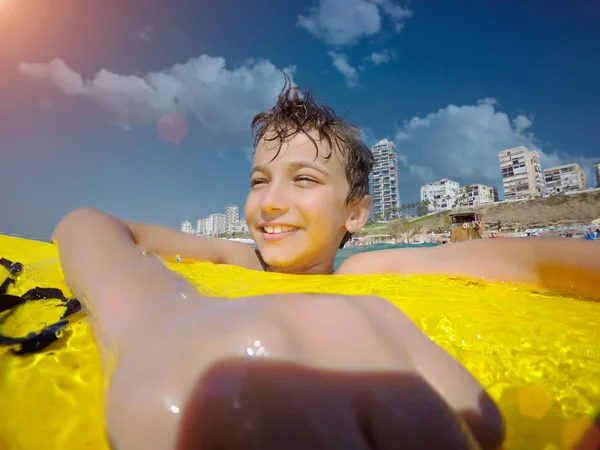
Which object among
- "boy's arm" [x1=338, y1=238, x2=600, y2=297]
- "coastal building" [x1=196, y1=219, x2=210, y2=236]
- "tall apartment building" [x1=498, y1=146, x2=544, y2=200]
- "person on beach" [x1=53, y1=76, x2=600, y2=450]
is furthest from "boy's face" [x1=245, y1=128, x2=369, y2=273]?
"coastal building" [x1=196, y1=219, x2=210, y2=236]

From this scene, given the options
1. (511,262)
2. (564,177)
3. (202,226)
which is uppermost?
(564,177)

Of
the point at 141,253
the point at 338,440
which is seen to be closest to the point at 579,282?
the point at 338,440

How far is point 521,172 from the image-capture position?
76.8 metres

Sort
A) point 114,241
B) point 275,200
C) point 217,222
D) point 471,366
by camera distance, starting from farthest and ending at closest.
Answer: point 217,222 → point 275,200 → point 114,241 → point 471,366

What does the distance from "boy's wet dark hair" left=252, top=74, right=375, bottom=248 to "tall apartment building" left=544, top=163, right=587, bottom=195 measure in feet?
349

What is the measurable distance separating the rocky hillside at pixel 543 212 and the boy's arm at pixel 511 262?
161 ft

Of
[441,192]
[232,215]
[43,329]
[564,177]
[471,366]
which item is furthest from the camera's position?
[232,215]

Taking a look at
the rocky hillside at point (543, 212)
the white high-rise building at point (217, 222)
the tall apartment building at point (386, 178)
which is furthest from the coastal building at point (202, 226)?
the rocky hillside at point (543, 212)

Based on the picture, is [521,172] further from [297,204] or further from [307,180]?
[297,204]

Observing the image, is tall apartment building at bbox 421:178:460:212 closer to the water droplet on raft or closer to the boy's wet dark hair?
the boy's wet dark hair

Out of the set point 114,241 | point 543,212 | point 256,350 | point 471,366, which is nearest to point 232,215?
point 543,212

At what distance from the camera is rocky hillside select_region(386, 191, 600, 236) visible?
131ft

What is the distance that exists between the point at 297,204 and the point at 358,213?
68 centimetres

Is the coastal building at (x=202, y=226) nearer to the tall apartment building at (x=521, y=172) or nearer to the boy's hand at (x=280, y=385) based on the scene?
the tall apartment building at (x=521, y=172)
